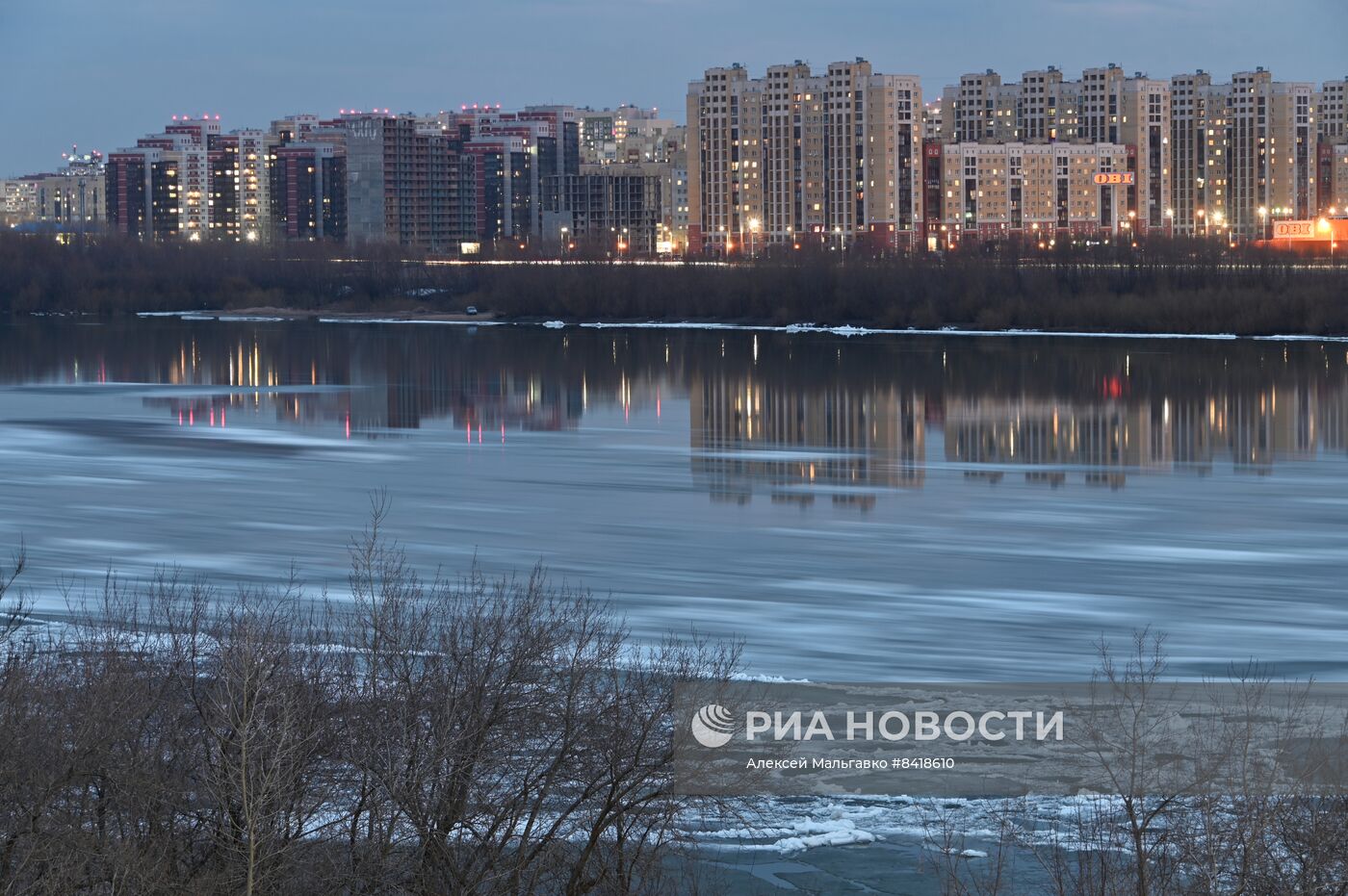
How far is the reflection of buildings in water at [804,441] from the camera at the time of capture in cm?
1895

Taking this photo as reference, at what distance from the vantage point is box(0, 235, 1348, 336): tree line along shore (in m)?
45.0

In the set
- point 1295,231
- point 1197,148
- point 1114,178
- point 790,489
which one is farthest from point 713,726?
point 1197,148

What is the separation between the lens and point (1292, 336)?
4191 cm

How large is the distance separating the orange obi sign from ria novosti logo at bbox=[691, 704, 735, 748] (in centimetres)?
8316

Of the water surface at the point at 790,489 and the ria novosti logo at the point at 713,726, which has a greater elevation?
the water surface at the point at 790,489

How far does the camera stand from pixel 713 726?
7.84 m

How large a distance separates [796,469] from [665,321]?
107 feet

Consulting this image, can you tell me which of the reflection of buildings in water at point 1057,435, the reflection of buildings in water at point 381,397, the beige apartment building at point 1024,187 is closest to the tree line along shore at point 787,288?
the reflection of buildings in water at point 381,397

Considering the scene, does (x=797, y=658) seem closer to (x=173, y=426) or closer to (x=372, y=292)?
(x=173, y=426)

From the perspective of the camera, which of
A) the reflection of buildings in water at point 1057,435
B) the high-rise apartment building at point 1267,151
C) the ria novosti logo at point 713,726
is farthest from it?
the high-rise apartment building at point 1267,151

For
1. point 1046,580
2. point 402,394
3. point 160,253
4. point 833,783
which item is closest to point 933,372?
point 402,394

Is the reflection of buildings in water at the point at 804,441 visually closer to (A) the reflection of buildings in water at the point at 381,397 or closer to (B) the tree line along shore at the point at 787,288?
(A) the reflection of buildings in water at the point at 381,397

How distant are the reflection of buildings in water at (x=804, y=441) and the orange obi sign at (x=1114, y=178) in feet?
198

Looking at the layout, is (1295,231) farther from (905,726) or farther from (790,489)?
(905,726)
